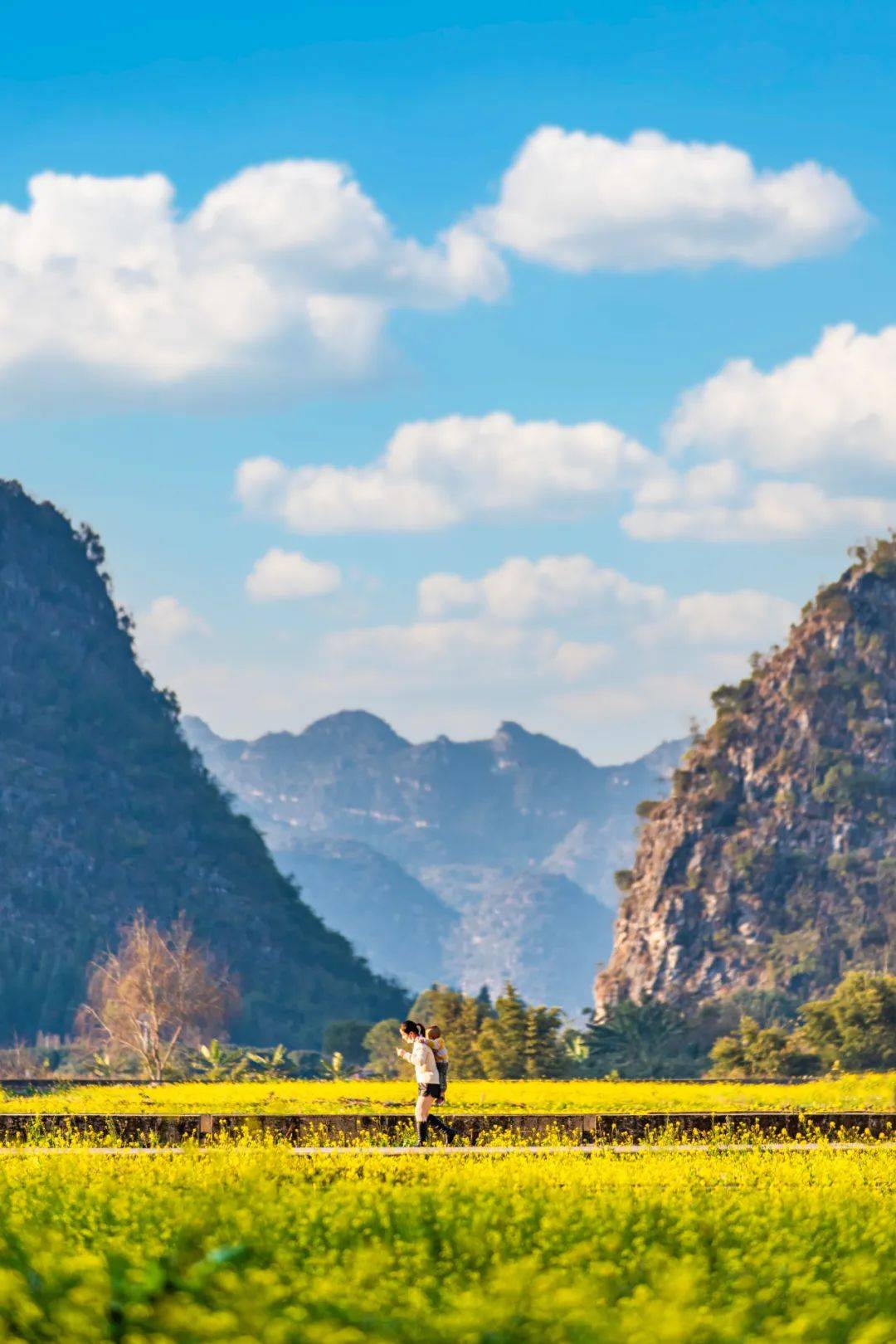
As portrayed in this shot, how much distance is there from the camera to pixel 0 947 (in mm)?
173000

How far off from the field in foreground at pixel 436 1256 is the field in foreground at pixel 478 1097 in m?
13.1

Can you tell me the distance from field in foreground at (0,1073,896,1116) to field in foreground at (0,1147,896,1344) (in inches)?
518

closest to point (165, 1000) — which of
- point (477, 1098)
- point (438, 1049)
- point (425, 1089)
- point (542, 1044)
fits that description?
point (542, 1044)

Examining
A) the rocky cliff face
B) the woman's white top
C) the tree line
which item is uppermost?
the rocky cliff face

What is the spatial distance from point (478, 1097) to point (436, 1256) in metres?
25.2

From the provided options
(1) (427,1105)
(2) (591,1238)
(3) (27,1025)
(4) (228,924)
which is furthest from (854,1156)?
(4) (228,924)

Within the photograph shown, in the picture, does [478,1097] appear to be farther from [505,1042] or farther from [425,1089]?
[505,1042]

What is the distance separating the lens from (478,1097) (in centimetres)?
3934

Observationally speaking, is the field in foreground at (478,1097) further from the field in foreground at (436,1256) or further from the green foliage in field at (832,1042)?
the green foliage in field at (832,1042)

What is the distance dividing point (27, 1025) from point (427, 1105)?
146 m

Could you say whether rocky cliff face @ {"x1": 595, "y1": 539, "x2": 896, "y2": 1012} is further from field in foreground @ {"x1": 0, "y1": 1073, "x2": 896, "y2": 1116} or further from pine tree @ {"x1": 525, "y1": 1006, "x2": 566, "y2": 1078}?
field in foreground @ {"x1": 0, "y1": 1073, "x2": 896, "y2": 1116}

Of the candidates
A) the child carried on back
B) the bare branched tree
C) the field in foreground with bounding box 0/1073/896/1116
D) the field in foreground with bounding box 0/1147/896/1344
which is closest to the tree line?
the bare branched tree

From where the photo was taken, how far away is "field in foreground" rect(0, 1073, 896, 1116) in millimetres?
33719

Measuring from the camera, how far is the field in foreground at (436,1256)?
1165 cm
